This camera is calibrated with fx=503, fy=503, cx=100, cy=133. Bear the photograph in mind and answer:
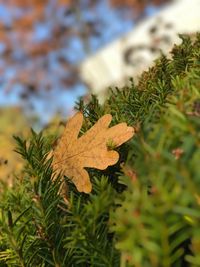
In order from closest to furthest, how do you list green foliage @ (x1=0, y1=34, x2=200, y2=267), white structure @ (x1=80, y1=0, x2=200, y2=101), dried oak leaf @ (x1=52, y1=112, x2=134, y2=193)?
green foliage @ (x1=0, y1=34, x2=200, y2=267) < dried oak leaf @ (x1=52, y1=112, x2=134, y2=193) < white structure @ (x1=80, y1=0, x2=200, y2=101)

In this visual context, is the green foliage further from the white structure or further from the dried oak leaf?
the white structure

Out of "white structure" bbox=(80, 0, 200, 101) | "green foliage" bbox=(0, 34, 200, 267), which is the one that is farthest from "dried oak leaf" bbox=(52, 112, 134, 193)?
"white structure" bbox=(80, 0, 200, 101)

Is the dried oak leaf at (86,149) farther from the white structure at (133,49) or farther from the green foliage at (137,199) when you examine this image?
the white structure at (133,49)

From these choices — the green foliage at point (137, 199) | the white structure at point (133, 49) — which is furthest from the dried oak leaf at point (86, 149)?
the white structure at point (133, 49)

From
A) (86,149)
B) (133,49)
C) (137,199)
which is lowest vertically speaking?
(137,199)

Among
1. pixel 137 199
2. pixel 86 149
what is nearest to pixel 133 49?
pixel 86 149

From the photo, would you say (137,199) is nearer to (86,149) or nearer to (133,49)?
(86,149)

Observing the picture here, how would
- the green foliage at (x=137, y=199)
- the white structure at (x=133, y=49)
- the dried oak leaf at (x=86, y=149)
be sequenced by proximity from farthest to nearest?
the white structure at (x=133, y=49), the dried oak leaf at (x=86, y=149), the green foliage at (x=137, y=199)
